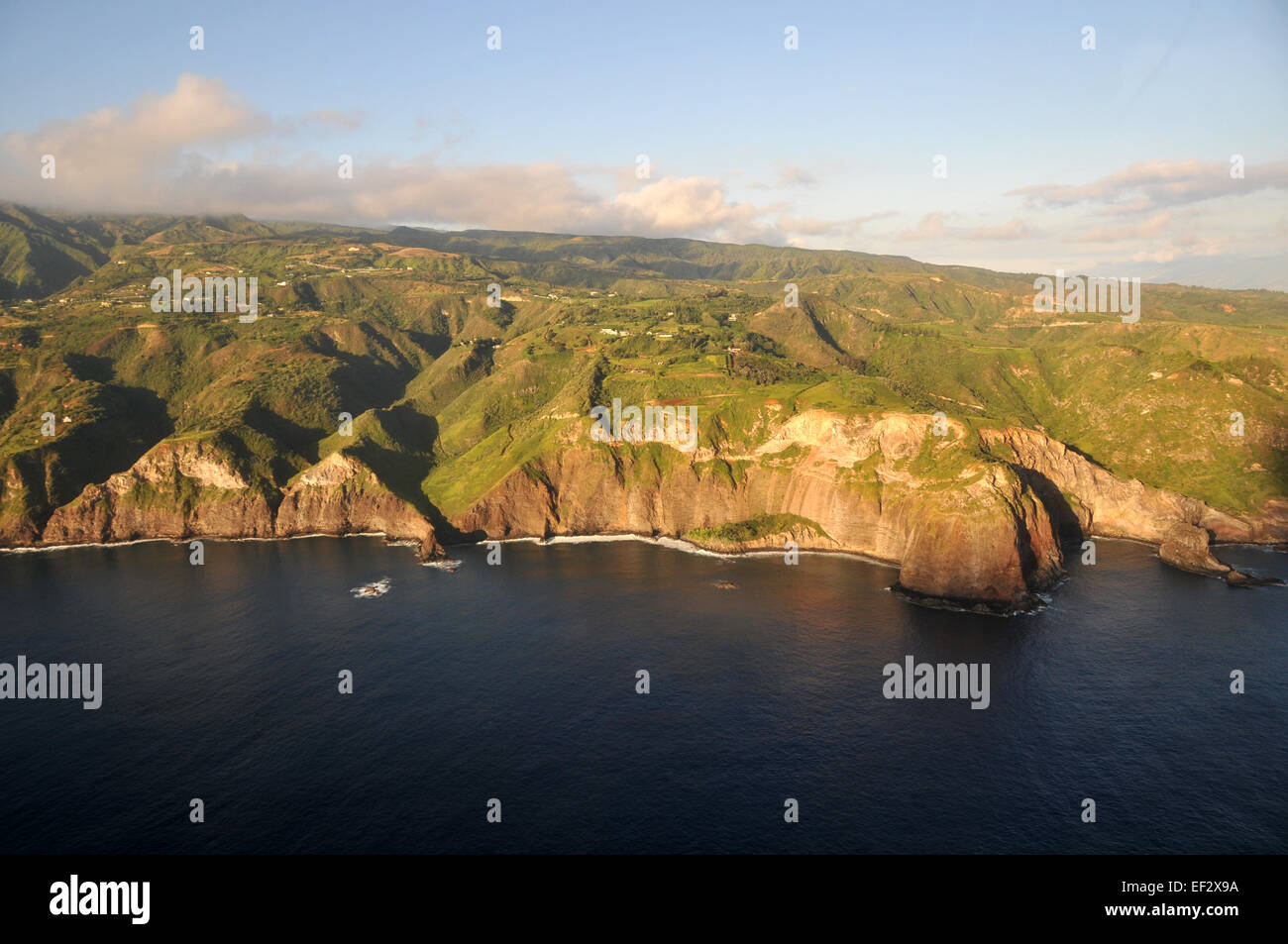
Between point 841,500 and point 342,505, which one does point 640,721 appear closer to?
point 841,500

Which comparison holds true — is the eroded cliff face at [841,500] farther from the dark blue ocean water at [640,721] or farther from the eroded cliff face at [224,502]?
the eroded cliff face at [224,502]

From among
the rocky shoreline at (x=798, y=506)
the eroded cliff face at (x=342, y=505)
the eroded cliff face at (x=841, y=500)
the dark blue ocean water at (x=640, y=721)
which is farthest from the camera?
the eroded cliff face at (x=342, y=505)

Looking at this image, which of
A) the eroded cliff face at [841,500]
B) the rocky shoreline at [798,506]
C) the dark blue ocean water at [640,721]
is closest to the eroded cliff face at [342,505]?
the rocky shoreline at [798,506]

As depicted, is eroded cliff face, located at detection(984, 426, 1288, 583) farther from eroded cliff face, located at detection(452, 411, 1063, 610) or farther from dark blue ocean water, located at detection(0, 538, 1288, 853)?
eroded cliff face, located at detection(452, 411, 1063, 610)

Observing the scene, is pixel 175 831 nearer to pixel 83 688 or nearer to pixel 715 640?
pixel 83 688
